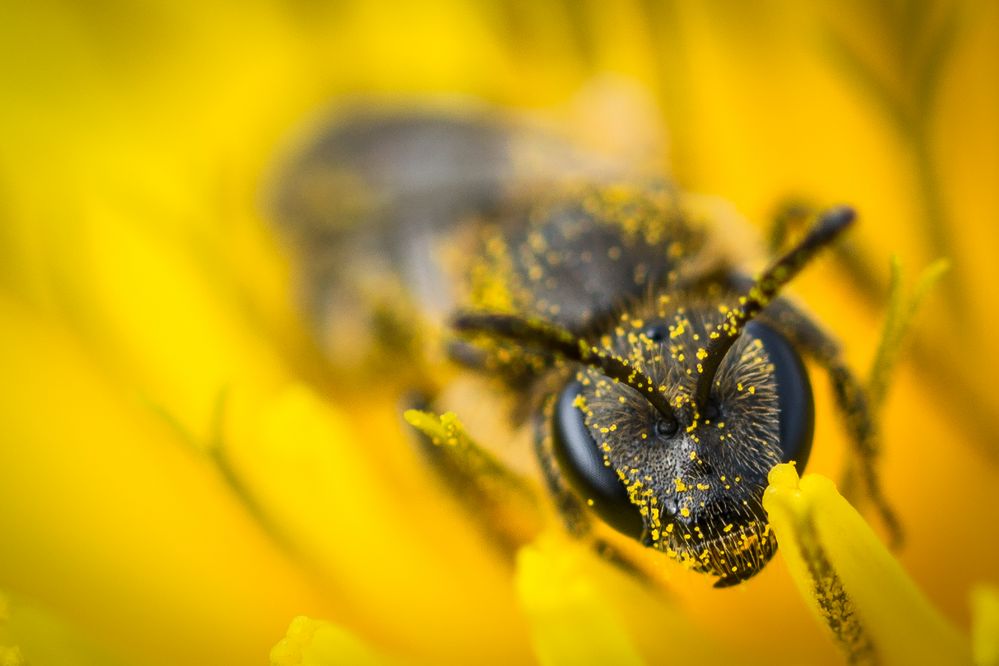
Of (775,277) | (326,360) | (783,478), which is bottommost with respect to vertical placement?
(326,360)

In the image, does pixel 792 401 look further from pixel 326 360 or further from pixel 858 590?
pixel 326 360

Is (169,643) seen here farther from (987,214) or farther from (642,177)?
(987,214)

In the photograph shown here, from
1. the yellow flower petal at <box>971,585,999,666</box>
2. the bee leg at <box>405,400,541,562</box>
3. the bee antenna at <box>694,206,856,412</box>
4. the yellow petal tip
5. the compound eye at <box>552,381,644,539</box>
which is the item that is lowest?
the yellow flower petal at <box>971,585,999,666</box>

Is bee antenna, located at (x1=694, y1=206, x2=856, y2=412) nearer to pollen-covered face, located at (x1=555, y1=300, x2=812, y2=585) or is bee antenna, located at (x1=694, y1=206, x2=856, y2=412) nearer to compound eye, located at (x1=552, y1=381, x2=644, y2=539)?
pollen-covered face, located at (x1=555, y1=300, x2=812, y2=585)

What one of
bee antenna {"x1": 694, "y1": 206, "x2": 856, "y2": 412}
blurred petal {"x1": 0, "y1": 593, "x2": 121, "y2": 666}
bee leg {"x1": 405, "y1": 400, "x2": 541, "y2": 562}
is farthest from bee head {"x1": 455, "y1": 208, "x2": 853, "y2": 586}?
blurred petal {"x1": 0, "y1": 593, "x2": 121, "y2": 666}

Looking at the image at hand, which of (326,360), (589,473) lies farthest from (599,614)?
(326,360)

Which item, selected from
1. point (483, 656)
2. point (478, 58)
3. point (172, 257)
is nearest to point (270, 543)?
point (483, 656)

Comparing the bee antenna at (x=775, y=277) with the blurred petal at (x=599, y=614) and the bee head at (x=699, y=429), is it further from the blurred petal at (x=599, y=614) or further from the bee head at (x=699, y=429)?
the blurred petal at (x=599, y=614)
